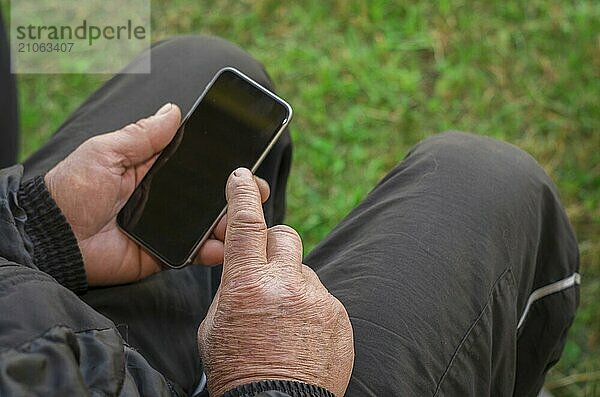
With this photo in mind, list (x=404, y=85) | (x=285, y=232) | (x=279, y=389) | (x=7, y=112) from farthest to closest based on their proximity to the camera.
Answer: (x=404, y=85) < (x=7, y=112) < (x=285, y=232) < (x=279, y=389)

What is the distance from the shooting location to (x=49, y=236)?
2.95ft

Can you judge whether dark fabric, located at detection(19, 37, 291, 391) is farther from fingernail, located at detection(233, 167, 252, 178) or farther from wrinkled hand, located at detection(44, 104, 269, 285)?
fingernail, located at detection(233, 167, 252, 178)

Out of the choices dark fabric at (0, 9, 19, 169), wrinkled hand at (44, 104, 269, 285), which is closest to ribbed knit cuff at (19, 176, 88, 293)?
wrinkled hand at (44, 104, 269, 285)

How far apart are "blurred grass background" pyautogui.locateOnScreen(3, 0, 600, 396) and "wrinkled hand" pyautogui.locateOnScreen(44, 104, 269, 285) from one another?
69 centimetres

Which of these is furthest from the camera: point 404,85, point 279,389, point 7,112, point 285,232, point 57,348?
point 404,85

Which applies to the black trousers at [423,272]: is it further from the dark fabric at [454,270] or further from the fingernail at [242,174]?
the fingernail at [242,174]

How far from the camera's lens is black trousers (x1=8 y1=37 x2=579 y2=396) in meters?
0.82

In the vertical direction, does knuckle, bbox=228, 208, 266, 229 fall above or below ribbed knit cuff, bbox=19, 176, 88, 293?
above

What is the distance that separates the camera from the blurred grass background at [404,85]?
1.68 meters

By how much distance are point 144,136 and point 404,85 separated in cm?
92

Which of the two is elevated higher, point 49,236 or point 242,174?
point 242,174

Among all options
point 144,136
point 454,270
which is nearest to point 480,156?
point 454,270

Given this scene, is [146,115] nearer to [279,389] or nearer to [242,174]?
[242,174]

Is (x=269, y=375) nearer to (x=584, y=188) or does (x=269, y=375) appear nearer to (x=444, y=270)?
(x=444, y=270)
